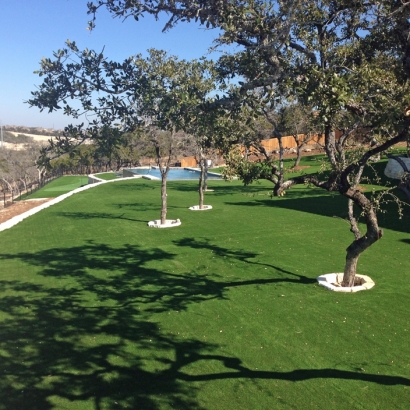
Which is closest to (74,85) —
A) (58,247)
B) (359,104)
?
(359,104)

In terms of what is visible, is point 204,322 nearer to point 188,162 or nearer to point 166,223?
point 166,223

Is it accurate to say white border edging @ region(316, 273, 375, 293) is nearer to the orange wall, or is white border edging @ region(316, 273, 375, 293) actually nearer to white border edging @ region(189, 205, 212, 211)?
white border edging @ region(189, 205, 212, 211)

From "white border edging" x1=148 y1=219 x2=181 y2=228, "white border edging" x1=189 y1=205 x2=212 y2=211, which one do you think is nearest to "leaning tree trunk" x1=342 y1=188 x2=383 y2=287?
"white border edging" x1=148 y1=219 x2=181 y2=228

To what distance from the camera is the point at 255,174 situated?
8.66m

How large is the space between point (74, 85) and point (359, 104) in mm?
3753

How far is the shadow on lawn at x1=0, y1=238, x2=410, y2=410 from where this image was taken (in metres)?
6.34

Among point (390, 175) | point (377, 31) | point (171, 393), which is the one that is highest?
point (377, 31)

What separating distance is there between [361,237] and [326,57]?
13.5ft

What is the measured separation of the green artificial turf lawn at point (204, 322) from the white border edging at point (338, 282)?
17 centimetres

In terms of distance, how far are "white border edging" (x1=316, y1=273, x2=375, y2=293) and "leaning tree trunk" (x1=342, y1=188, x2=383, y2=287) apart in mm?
182

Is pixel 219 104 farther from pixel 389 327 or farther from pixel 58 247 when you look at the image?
pixel 58 247

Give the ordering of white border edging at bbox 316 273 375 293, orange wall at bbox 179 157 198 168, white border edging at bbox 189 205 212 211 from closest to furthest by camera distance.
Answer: white border edging at bbox 316 273 375 293, white border edging at bbox 189 205 212 211, orange wall at bbox 179 157 198 168

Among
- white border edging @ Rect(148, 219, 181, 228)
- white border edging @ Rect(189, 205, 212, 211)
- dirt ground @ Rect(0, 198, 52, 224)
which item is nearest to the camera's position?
white border edging @ Rect(148, 219, 181, 228)

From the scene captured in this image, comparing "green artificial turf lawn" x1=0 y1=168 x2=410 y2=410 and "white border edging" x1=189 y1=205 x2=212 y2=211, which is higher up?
"white border edging" x1=189 y1=205 x2=212 y2=211
